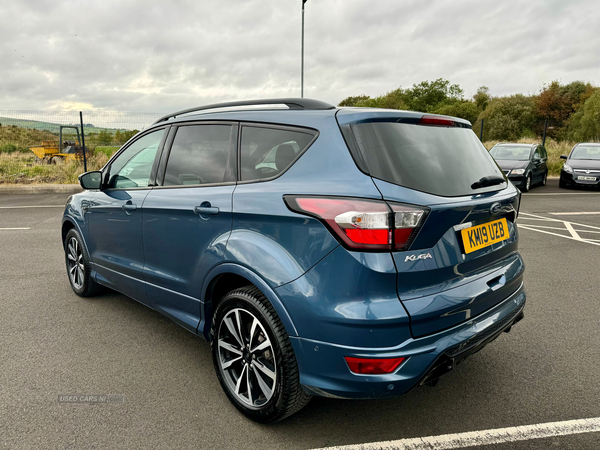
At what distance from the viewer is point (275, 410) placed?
2.38 m

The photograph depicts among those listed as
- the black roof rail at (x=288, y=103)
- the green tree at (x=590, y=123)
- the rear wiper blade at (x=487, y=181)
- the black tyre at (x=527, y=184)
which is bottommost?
the black tyre at (x=527, y=184)

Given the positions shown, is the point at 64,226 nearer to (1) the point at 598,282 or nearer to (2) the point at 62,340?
(2) the point at 62,340

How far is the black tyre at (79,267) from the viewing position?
4398mm

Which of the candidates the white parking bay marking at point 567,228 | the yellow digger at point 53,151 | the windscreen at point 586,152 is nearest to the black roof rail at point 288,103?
the white parking bay marking at point 567,228

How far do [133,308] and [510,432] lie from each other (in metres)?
3.28

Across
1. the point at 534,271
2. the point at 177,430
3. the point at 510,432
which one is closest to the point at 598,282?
the point at 534,271

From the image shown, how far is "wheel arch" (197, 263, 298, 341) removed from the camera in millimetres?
2236

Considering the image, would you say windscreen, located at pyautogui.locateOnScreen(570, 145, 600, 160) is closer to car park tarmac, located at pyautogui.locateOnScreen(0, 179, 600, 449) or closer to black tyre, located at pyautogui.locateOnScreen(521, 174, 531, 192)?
black tyre, located at pyautogui.locateOnScreen(521, 174, 531, 192)

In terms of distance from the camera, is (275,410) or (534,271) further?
(534,271)

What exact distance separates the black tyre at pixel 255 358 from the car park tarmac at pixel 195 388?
0.14 meters

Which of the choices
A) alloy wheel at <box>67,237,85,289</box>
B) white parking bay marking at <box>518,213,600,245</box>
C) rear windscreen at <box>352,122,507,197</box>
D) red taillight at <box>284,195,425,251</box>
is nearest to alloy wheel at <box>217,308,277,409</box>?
red taillight at <box>284,195,425,251</box>

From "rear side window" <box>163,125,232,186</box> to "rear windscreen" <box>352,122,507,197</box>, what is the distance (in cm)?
95

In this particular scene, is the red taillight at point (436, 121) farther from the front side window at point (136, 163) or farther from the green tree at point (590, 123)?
the green tree at point (590, 123)

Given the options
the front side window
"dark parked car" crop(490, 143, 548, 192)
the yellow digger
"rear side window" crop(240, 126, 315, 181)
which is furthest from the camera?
the yellow digger
